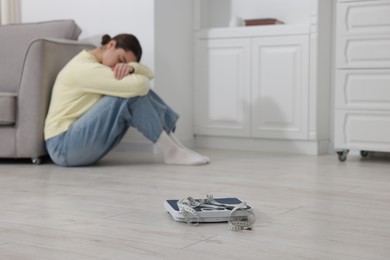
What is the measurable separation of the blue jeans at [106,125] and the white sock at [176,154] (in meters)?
0.12

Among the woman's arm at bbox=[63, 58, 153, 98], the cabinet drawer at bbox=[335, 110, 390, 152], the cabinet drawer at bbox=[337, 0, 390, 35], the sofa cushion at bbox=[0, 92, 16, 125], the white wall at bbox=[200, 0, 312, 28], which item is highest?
the white wall at bbox=[200, 0, 312, 28]

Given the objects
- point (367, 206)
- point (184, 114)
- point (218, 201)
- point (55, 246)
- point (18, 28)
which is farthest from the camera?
point (184, 114)

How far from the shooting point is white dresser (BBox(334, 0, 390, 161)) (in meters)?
3.36

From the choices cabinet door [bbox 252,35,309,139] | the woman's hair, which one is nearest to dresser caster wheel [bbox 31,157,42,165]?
the woman's hair

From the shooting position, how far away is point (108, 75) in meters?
3.15

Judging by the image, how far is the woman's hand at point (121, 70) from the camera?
124 inches

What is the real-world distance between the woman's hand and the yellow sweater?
20mm

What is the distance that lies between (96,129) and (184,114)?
3.99ft

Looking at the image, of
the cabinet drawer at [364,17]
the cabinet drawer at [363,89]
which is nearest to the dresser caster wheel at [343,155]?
the cabinet drawer at [363,89]

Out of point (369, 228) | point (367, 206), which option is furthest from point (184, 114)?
point (369, 228)

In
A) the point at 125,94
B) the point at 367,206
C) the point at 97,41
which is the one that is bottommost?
the point at 367,206

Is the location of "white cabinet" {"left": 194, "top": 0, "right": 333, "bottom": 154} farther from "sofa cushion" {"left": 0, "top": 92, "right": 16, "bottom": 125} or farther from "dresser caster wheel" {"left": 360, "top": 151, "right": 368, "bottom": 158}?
"sofa cushion" {"left": 0, "top": 92, "right": 16, "bottom": 125}

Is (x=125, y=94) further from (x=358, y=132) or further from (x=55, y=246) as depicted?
(x=55, y=246)

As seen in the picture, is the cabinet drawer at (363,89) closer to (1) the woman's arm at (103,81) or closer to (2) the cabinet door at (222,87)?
(2) the cabinet door at (222,87)
